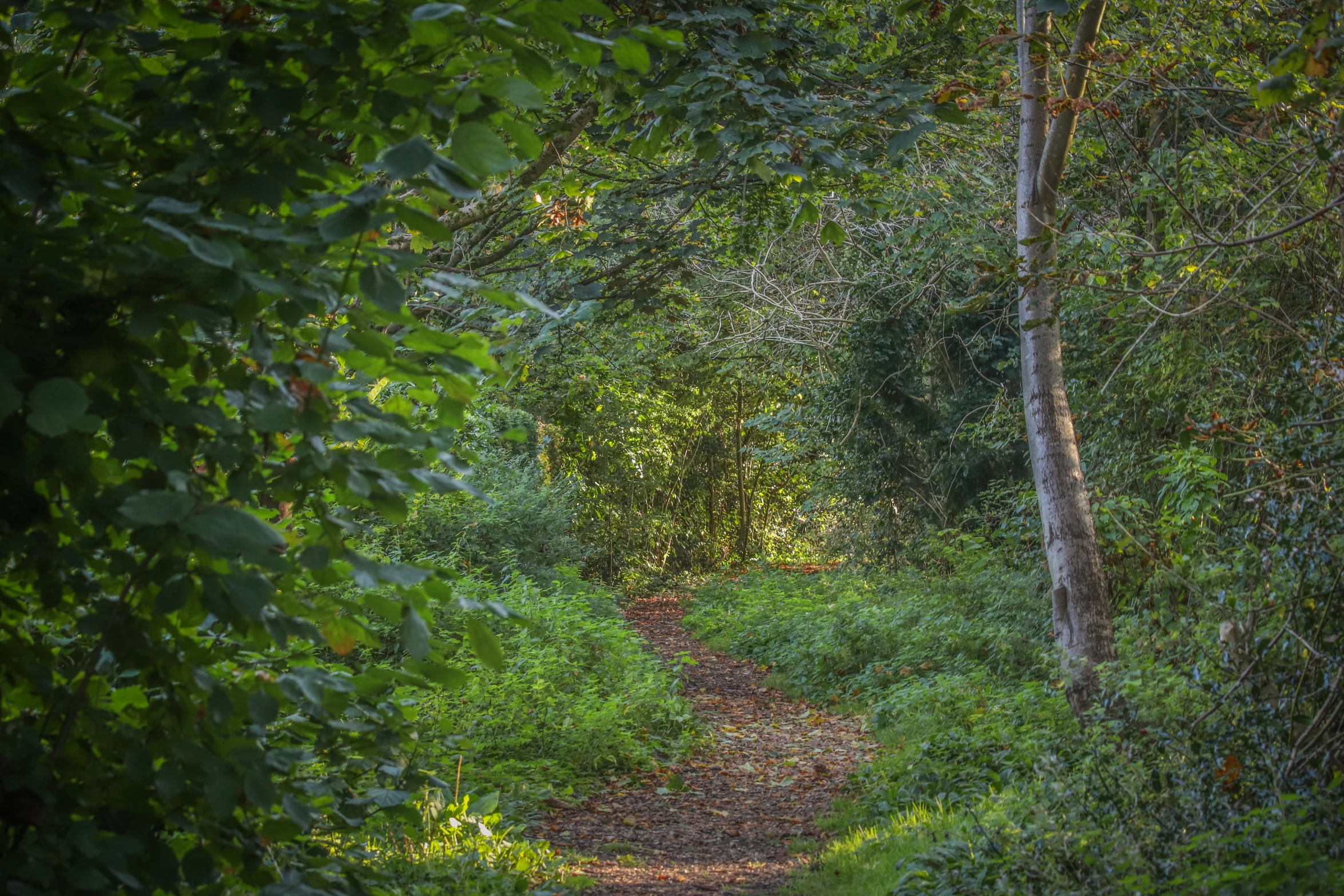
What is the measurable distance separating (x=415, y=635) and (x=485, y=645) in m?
0.14

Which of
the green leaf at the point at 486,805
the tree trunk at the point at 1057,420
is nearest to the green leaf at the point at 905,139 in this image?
the tree trunk at the point at 1057,420

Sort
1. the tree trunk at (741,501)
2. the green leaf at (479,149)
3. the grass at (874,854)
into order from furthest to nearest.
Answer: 1. the tree trunk at (741,501)
2. the grass at (874,854)
3. the green leaf at (479,149)

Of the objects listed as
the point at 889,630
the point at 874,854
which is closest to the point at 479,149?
the point at 874,854

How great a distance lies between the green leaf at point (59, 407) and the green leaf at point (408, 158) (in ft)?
1.93

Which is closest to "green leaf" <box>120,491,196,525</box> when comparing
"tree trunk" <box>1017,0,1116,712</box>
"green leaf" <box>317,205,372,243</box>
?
"green leaf" <box>317,205,372,243</box>

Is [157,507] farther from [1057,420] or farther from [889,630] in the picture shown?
[889,630]

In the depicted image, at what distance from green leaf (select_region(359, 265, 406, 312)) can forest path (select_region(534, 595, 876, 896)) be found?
4.10 metres

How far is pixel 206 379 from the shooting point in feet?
6.13

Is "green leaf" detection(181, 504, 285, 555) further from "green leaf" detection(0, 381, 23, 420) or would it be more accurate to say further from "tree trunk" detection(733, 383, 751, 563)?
"tree trunk" detection(733, 383, 751, 563)

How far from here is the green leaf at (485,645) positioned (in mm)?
1772

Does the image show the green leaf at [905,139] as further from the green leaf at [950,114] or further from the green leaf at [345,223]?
the green leaf at [345,223]

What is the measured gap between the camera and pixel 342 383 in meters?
1.81

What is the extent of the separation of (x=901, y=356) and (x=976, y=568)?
3.21 metres

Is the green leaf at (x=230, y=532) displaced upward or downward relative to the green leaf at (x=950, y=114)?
downward
